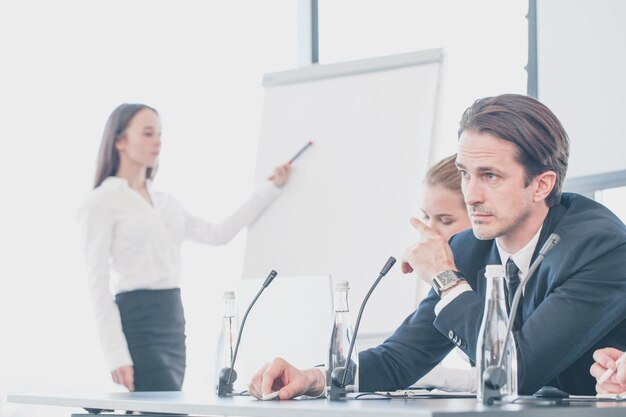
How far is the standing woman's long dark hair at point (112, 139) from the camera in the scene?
3605mm

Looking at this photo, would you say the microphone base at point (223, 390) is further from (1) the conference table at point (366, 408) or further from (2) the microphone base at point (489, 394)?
(2) the microphone base at point (489, 394)

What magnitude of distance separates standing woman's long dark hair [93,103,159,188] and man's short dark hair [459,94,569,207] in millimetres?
1986

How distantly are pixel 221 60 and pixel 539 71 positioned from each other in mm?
1629

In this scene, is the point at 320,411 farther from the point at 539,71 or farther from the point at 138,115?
the point at 138,115

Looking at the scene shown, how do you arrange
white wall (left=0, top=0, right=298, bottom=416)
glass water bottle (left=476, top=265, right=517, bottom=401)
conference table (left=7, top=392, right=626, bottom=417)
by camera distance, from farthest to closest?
white wall (left=0, top=0, right=298, bottom=416), glass water bottle (left=476, top=265, right=517, bottom=401), conference table (left=7, top=392, right=626, bottom=417)

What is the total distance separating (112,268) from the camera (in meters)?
3.47

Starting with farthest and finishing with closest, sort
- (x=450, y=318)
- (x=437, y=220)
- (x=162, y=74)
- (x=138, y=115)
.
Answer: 1. (x=162, y=74)
2. (x=138, y=115)
3. (x=437, y=220)
4. (x=450, y=318)

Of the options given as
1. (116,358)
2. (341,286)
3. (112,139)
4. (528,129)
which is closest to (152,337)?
(116,358)

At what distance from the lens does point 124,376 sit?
3.29m

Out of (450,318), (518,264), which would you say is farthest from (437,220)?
(450,318)

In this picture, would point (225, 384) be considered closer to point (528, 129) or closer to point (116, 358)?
point (528, 129)

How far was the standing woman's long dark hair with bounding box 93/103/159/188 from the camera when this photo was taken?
3605 millimetres

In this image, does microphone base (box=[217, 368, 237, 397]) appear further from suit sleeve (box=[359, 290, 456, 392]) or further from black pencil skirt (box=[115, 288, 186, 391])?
black pencil skirt (box=[115, 288, 186, 391])

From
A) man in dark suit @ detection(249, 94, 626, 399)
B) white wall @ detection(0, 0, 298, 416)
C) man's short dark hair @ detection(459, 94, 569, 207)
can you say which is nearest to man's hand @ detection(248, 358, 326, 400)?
man in dark suit @ detection(249, 94, 626, 399)
